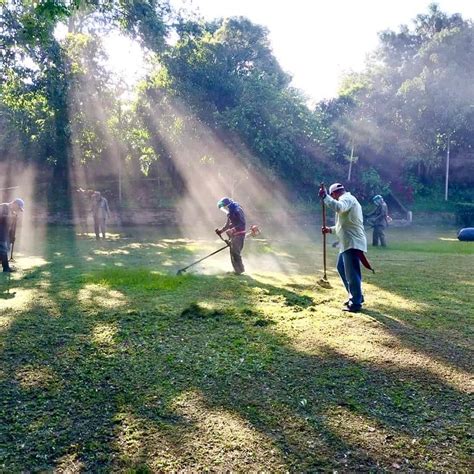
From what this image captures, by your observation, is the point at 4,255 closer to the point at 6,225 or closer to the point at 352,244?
the point at 6,225

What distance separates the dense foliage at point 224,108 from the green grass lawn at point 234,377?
42.8 feet

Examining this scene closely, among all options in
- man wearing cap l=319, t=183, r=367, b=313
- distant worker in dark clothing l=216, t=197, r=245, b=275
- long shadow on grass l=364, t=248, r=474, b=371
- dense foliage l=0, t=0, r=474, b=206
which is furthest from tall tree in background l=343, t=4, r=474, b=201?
man wearing cap l=319, t=183, r=367, b=313

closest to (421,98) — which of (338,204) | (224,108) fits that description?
(224,108)

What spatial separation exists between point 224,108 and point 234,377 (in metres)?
24.6

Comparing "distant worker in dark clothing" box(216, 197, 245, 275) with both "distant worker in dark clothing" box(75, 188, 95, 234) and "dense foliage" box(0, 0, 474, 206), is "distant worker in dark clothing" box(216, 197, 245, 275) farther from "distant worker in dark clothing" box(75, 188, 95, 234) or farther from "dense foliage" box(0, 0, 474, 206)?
"distant worker in dark clothing" box(75, 188, 95, 234)

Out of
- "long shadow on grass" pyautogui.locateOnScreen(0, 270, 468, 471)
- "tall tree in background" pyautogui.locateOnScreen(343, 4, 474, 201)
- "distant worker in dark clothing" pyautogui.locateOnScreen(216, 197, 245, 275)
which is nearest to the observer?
"long shadow on grass" pyautogui.locateOnScreen(0, 270, 468, 471)

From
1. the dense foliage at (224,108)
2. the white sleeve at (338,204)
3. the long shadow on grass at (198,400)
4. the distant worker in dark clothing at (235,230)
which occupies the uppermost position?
the dense foliage at (224,108)

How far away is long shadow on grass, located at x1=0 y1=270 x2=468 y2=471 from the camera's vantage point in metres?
3.27

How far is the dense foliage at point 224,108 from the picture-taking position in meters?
22.2

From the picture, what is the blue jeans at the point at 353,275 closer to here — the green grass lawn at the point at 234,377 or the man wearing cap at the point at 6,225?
the green grass lawn at the point at 234,377

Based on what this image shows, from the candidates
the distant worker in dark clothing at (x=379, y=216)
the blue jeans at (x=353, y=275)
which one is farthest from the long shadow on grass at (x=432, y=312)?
the distant worker in dark clothing at (x=379, y=216)

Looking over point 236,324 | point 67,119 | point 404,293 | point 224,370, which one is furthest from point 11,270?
point 67,119

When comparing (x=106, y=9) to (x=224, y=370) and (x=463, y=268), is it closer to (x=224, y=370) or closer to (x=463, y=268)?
(x=463, y=268)

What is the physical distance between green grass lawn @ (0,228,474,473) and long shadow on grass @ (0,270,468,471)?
0.05 ft
